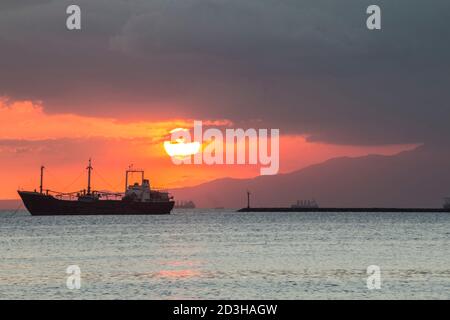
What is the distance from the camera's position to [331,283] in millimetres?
48562

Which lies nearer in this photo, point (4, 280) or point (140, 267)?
point (4, 280)

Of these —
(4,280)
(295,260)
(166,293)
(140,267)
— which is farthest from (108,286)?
(295,260)

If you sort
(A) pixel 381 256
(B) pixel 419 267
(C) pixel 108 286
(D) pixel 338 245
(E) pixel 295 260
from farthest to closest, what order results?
(D) pixel 338 245 → (A) pixel 381 256 → (E) pixel 295 260 → (B) pixel 419 267 → (C) pixel 108 286

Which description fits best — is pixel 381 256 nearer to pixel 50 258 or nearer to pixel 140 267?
pixel 140 267

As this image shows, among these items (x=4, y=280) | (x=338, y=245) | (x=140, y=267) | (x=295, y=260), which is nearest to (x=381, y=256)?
(x=295, y=260)
